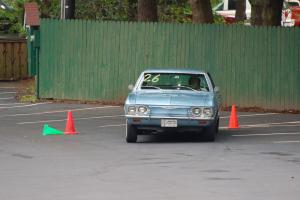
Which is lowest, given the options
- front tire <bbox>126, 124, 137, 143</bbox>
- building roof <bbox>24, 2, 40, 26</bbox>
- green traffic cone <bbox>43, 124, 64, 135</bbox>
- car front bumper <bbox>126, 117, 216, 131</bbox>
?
green traffic cone <bbox>43, 124, 64, 135</bbox>

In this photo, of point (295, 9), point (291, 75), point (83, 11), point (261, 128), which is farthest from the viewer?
point (295, 9)

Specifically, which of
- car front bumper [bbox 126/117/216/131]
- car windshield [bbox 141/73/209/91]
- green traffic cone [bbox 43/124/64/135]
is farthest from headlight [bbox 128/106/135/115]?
green traffic cone [bbox 43/124/64/135]

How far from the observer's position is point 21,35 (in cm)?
3991

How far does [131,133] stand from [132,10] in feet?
66.6

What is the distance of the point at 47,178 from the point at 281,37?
14949 millimetres

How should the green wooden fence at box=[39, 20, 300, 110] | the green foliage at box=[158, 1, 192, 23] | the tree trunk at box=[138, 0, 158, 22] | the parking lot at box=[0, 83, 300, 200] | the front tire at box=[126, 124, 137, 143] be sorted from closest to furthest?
the parking lot at box=[0, 83, 300, 200]
the front tire at box=[126, 124, 137, 143]
the green wooden fence at box=[39, 20, 300, 110]
the tree trunk at box=[138, 0, 158, 22]
the green foliage at box=[158, 1, 192, 23]

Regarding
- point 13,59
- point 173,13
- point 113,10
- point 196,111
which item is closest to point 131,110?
point 196,111

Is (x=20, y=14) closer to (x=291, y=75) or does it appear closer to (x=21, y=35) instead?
(x=21, y=35)

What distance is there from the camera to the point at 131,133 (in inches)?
627

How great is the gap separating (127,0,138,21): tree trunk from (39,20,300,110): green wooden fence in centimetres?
927

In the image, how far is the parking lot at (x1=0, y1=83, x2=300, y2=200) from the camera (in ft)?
33.8

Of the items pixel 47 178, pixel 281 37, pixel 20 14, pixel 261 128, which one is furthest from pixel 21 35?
pixel 47 178

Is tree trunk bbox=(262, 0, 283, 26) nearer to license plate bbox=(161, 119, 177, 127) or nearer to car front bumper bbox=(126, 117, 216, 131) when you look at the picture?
car front bumper bbox=(126, 117, 216, 131)

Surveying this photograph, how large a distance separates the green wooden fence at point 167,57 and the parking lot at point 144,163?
400cm
